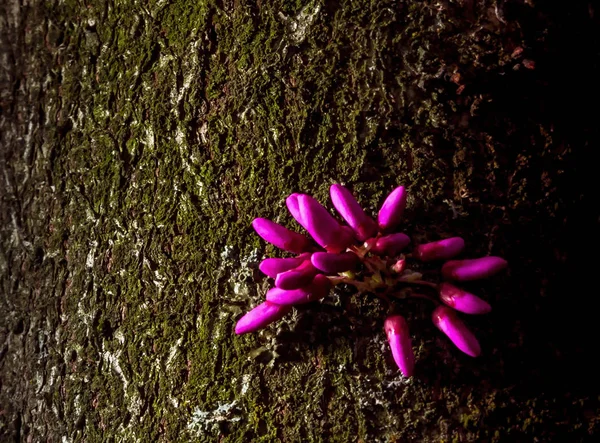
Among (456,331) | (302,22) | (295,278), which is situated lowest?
(456,331)

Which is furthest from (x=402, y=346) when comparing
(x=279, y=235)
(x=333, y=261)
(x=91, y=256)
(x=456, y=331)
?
(x=91, y=256)

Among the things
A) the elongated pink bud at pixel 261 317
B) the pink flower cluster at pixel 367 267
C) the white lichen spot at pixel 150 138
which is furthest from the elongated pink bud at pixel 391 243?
the white lichen spot at pixel 150 138

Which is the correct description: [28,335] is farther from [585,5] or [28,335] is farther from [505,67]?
[585,5]

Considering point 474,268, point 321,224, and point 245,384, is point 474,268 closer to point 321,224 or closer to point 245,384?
point 321,224

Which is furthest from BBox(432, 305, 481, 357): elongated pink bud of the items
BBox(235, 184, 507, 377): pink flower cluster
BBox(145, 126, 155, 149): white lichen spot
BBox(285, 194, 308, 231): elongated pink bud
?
BBox(145, 126, 155, 149): white lichen spot

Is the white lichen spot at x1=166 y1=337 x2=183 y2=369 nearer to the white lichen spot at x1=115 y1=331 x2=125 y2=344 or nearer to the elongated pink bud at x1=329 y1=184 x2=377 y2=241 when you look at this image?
the white lichen spot at x1=115 y1=331 x2=125 y2=344

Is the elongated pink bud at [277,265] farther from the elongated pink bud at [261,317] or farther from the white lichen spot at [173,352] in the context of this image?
the white lichen spot at [173,352]
